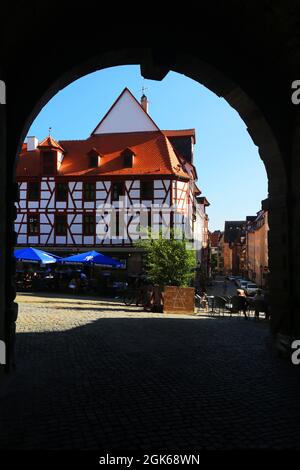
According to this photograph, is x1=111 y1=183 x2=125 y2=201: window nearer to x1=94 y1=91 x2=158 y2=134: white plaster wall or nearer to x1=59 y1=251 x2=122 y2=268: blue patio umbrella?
x1=94 y1=91 x2=158 y2=134: white plaster wall

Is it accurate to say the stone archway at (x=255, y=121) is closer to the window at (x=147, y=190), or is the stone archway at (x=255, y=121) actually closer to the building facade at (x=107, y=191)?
the building facade at (x=107, y=191)

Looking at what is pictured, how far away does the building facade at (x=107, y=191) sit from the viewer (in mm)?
29109

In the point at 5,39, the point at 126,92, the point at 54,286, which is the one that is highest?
the point at 126,92

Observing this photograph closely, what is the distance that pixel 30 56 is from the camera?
6.09 m

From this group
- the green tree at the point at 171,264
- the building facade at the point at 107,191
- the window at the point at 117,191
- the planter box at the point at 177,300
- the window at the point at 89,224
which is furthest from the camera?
the window at the point at 117,191

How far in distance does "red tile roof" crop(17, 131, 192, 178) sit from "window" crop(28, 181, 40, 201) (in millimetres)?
735

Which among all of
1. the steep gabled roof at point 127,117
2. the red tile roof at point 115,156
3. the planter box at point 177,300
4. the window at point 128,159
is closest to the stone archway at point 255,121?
the planter box at point 177,300

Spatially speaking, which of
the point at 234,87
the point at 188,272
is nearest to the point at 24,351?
the point at 234,87

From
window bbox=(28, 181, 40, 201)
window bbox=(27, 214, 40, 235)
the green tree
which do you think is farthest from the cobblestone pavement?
window bbox=(28, 181, 40, 201)

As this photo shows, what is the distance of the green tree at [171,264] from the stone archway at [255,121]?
340 inches

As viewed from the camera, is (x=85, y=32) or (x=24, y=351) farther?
(x=24, y=351)

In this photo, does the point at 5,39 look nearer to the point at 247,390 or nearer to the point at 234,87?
the point at 234,87

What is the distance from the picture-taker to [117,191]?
29922 mm
